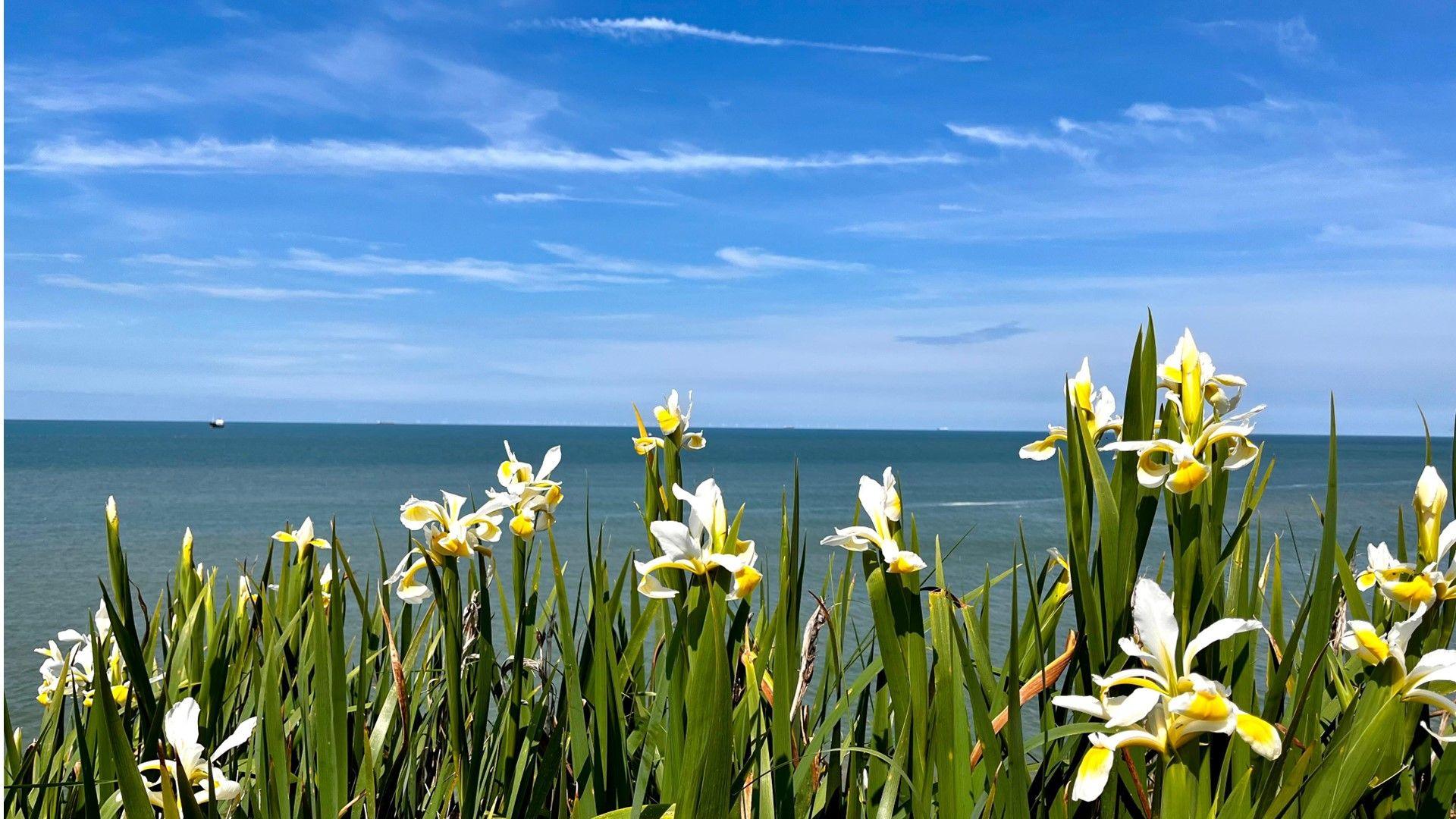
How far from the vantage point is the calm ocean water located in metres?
15.1

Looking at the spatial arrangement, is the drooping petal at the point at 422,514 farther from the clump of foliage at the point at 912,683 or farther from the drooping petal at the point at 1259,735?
the drooping petal at the point at 1259,735

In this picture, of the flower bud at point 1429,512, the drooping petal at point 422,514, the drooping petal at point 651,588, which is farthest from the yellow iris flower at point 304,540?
the flower bud at point 1429,512

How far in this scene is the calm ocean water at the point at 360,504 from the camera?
15125 millimetres

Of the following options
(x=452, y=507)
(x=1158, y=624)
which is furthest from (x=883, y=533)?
(x=452, y=507)

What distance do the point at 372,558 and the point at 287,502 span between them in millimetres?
18199

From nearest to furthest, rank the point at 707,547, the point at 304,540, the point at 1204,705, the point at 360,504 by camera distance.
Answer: the point at 1204,705 → the point at 707,547 → the point at 304,540 → the point at 360,504

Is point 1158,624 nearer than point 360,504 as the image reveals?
Yes

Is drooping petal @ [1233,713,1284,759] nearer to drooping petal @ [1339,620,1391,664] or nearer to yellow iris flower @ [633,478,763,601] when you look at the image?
drooping petal @ [1339,620,1391,664]

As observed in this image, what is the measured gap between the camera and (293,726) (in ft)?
7.50

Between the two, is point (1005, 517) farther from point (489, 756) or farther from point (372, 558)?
point (489, 756)

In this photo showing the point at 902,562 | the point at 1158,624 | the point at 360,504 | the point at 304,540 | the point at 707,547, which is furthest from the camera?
the point at 360,504

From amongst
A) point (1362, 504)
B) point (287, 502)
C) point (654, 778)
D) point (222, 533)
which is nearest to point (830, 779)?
point (654, 778)

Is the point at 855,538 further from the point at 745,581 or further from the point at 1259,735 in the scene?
the point at 1259,735

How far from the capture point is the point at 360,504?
109 ft
